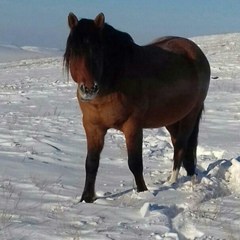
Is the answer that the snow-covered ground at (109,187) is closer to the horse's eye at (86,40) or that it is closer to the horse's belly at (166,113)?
the horse's belly at (166,113)

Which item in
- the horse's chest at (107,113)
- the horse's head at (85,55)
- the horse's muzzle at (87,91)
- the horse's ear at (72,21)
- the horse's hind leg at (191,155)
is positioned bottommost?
the horse's hind leg at (191,155)

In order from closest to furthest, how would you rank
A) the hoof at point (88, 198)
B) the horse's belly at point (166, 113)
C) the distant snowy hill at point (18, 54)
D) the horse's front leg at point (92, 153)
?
the hoof at point (88, 198)
the horse's front leg at point (92, 153)
the horse's belly at point (166, 113)
the distant snowy hill at point (18, 54)

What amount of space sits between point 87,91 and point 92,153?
0.93 meters

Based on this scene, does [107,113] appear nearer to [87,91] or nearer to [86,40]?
[87,91]

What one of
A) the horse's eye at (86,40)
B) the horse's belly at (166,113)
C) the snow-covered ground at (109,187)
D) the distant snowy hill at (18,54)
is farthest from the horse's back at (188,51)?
the distant snowy hill at (18,54)

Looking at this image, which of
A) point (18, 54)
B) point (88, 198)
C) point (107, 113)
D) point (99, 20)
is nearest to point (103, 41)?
point (99, 20)

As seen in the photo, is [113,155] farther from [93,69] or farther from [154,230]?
[154,230]

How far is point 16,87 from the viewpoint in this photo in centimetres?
1576

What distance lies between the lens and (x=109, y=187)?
5.30 meters

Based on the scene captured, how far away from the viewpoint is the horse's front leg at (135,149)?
486 cm

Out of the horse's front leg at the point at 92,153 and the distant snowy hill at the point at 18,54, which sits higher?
the horse's front leg at the point at 92,153

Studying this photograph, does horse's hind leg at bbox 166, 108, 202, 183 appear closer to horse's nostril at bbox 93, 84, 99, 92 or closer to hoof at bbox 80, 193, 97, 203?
hoof at bbox 80, 193, 97, 203

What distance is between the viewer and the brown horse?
4.30 m

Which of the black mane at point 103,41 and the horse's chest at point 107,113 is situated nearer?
the black mane at point 103,41
